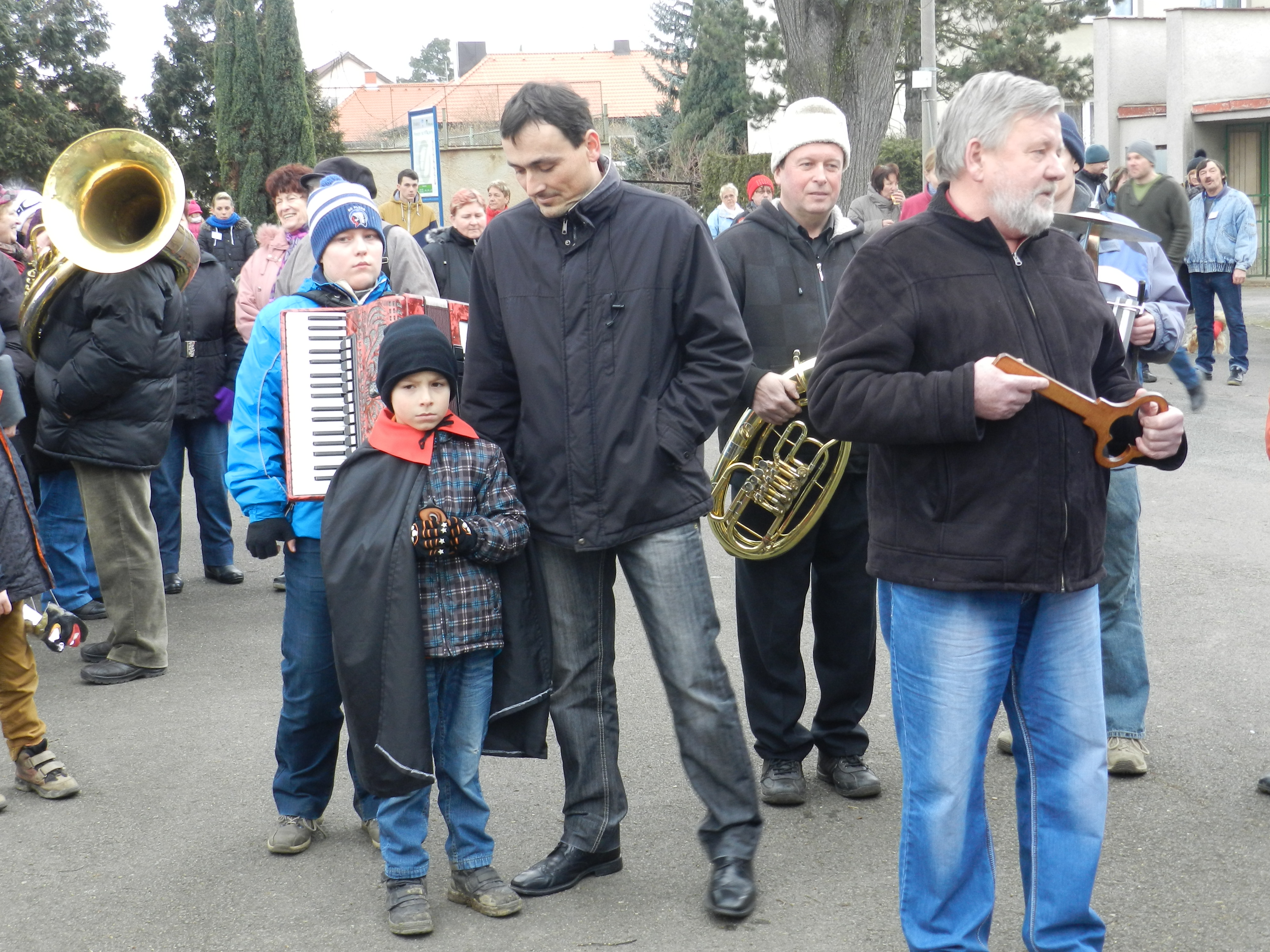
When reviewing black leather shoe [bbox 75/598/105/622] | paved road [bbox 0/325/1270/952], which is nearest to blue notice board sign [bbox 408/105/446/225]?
black leather shoe [bbox 75/598/105/622]

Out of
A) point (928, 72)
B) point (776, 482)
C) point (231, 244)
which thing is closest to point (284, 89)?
point (928, 72)

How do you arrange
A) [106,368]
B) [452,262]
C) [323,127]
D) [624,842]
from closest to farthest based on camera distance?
[624,842]
[106,368]
[452,262]
[323,127]

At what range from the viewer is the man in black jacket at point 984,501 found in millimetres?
2809

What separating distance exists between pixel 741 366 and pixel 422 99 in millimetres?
56420

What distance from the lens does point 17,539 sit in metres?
4.48

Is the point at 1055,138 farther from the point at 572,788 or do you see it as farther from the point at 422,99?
the point at 422,99

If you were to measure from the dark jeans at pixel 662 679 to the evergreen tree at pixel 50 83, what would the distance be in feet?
100

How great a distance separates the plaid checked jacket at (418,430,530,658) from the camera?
345 cm

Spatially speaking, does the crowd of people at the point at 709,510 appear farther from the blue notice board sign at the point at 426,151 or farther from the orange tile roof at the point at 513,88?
the orange tile roof at the point at 513,88

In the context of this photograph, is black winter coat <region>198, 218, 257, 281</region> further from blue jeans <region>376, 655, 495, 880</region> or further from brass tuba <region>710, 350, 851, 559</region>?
blue jeans <region>376, 655, 495, 880</region>

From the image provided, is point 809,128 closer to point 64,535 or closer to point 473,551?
point 473,551

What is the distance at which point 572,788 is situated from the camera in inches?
148

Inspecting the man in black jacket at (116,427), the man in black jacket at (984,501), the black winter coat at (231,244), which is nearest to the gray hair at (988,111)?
the man in black jacket at (984,501)

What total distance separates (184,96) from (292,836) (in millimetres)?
39642
